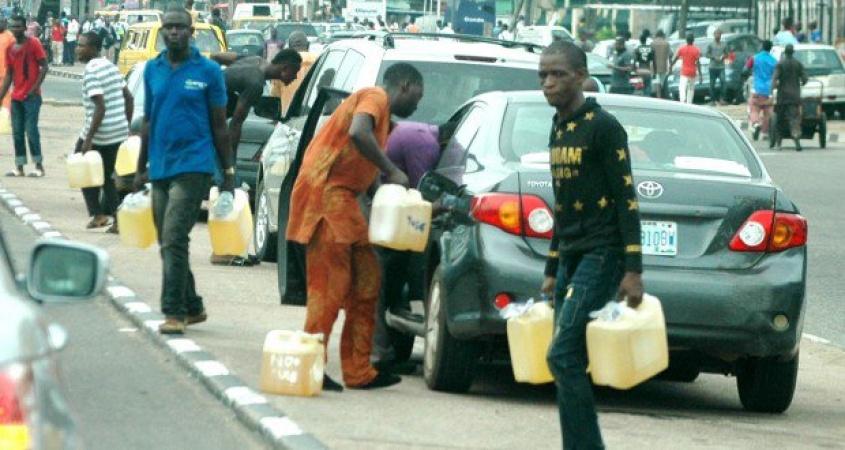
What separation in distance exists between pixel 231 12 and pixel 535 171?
8811 centimetres

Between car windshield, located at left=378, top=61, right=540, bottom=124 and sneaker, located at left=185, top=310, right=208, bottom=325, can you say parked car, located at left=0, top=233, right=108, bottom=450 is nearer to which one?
sneaker, located at left=185, top=310, right=208, bottom=325

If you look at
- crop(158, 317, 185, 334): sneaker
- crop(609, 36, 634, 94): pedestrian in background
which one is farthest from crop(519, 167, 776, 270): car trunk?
crop(609, 36, 634, 94): pedestrian in background

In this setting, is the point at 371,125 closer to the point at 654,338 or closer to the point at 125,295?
the point at 654,338

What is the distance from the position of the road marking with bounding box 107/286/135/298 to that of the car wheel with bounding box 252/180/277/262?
216 centimetres

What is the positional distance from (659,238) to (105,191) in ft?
33.4

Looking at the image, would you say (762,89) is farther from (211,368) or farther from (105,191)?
(211,368)

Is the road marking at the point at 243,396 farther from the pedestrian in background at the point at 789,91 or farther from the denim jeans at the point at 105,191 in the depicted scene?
the pedestrian in background at the point at 789,91

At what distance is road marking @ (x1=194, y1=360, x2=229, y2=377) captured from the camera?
33.5ft

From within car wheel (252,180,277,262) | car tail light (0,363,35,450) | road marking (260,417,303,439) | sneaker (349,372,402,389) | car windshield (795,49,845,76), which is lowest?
car windshield (795,49,845,76)

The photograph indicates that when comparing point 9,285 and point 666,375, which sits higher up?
point 9,285

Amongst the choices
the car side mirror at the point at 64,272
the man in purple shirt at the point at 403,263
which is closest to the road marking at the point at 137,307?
the man in purple shirt at the point at 403,263

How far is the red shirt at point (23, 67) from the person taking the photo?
23125mm

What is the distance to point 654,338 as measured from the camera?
7461 millimetres

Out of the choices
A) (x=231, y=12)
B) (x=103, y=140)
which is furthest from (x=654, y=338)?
(x=231, y=12)
